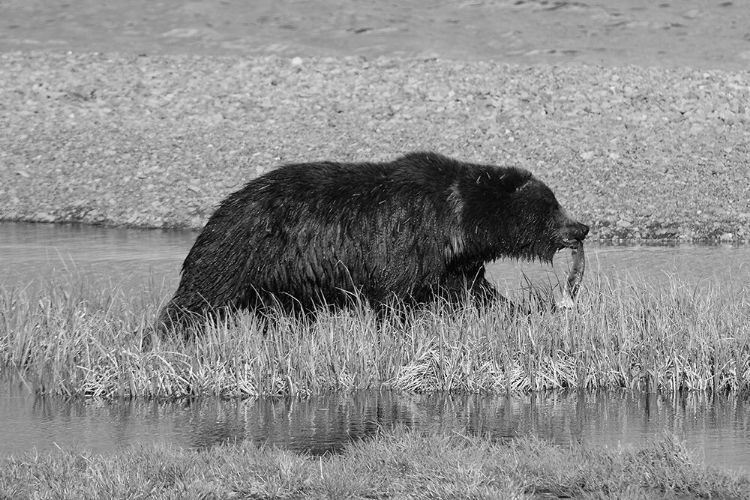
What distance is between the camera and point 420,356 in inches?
372

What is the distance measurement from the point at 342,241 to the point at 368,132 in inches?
677

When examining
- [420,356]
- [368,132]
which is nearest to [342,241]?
[420,356]

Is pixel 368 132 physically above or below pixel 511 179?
below

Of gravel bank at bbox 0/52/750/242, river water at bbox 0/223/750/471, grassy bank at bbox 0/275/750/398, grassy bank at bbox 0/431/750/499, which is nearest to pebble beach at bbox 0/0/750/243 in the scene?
gravel bank at bbox 0/52/750/242

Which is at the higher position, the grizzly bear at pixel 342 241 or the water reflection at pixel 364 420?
the grizzly bear at pixel 342 241

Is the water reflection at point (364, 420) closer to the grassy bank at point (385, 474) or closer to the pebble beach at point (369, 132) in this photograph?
the grassy bank at point (385, 474)

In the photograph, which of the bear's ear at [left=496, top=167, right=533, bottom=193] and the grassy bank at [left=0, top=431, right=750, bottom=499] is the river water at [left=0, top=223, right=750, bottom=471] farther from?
the bear's ear at [left=496, top=167, right=533, bottom=193]

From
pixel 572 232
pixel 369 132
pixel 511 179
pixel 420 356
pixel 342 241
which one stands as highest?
pixel 511 179

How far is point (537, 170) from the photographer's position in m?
23.8

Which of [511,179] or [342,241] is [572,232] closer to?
[511,179]

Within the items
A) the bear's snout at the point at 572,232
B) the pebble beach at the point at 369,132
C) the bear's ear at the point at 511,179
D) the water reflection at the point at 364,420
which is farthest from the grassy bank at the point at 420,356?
the pebble beach at the point at 369,132

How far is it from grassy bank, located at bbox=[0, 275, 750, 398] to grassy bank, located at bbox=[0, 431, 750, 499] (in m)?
2.16

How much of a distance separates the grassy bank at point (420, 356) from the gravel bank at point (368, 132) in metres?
10.1

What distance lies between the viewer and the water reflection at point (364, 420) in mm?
7770
